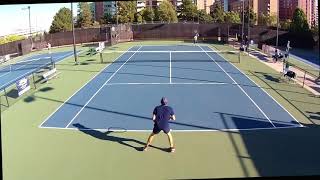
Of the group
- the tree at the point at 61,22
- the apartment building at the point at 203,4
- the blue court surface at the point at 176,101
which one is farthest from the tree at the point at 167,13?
the blue court surface at the point at 176,101

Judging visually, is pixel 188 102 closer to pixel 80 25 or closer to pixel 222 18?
pixel 80 25

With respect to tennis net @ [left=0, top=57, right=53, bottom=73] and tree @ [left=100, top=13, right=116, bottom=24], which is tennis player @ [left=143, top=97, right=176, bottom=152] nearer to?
tennis net @ [left=0, top=57, right=53, bottom=73]

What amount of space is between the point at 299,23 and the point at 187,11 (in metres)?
23.4

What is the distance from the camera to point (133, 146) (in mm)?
8812

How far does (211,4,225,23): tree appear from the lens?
157 feet

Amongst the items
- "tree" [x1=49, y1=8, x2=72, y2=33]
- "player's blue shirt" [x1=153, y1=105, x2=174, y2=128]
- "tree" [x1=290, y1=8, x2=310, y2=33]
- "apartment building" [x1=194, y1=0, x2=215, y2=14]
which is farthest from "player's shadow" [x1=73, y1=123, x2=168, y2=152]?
"apartment building" [x1=194, y1=0, x2=215, y2=14]

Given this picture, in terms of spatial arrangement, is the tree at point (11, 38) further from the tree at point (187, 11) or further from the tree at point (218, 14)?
the tree at point (218, 14)

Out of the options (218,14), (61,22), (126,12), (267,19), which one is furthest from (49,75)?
(218,14)

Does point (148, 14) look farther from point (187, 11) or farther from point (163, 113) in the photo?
point (163, 113)

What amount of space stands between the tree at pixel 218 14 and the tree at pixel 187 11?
2082 millimetres

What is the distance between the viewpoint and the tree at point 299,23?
24011mm

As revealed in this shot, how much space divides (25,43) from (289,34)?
1466cm

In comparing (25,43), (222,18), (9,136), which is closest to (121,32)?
(25,43)

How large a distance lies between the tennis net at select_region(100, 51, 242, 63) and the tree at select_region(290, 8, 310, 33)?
133 inches
